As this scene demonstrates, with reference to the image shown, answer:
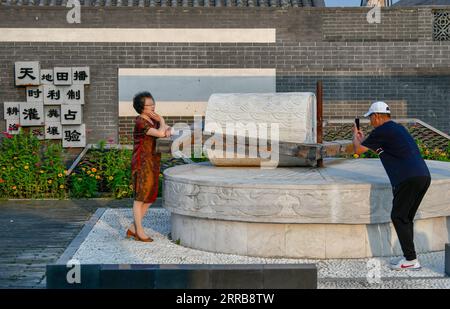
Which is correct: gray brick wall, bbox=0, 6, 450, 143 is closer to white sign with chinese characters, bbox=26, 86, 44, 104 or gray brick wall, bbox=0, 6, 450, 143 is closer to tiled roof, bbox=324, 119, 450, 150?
white sign with chinese characters, bbox=26, 86, 44, 104

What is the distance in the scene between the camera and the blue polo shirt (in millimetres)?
6285

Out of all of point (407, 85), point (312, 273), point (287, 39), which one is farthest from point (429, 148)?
point (312, 273)

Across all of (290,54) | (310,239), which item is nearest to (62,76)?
(290,54)

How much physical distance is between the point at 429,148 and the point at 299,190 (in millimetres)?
7370

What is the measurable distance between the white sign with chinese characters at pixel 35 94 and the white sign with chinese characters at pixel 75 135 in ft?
2.20

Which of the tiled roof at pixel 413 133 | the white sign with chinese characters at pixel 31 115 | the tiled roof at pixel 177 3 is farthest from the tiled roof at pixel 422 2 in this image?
the white sign with chinese characters at pixel 31 115

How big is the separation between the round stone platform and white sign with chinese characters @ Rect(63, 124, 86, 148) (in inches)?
298

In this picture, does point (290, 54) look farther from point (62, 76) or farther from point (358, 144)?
point (358, 144)

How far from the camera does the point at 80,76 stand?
48.9 feet

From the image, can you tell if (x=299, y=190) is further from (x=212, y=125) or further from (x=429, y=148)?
(x=429, y=148)

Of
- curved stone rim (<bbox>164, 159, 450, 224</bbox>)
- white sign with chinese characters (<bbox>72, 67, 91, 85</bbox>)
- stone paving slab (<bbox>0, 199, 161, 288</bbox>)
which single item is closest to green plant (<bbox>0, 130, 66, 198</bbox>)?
stone paving slab (<bbox>0, 199, 161, 288</bbox>)

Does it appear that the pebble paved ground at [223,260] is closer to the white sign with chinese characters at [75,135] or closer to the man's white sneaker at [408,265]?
the man's white sneaker at [408,265]

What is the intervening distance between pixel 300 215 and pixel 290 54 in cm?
886
